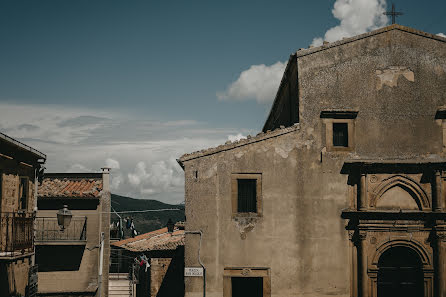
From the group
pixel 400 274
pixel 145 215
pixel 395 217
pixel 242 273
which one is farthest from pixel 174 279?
pixel 145 215

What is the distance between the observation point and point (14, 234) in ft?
48.0

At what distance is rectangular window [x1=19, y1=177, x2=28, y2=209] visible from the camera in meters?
16.5

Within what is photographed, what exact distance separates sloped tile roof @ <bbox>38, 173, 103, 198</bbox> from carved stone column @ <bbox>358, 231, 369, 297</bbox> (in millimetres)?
11306

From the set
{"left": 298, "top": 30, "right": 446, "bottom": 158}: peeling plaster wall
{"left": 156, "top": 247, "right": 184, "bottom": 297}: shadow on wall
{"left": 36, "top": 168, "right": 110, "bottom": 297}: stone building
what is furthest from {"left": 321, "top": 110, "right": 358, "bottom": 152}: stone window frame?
{"left": 36, "top": 168, "right": 110, "bottom": 297}: stone building

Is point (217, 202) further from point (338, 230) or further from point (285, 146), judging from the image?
point (338, 230)

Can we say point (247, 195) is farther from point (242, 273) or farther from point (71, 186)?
point (71, 186)

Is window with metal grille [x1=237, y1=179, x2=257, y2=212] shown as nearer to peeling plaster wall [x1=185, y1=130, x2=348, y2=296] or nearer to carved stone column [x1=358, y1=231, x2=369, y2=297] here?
peeling plaster wall [x1=185, y1=130, x2=348, y2=296]

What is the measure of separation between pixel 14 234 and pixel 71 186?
8153 millimetres

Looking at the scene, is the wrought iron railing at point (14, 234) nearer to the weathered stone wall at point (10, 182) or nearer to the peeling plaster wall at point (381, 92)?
the weathered stone wall at point (10, 182)

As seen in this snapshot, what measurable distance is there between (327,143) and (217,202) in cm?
426

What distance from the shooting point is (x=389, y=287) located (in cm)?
1695

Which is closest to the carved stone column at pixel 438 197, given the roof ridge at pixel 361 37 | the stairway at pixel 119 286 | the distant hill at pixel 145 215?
the roof ridge at pixel 361 37

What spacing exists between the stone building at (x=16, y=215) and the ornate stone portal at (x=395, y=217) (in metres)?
10.3

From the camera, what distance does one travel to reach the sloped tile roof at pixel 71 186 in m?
21.9
